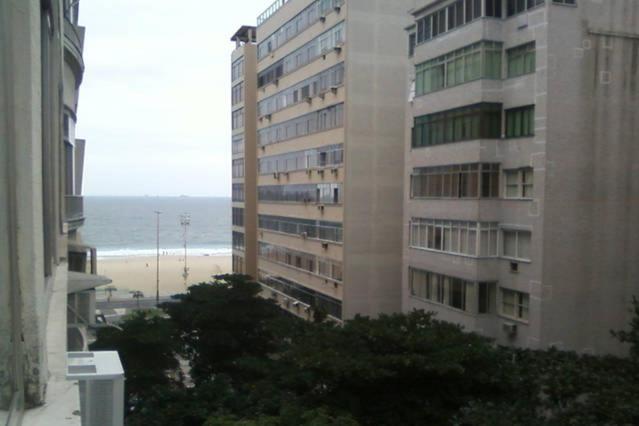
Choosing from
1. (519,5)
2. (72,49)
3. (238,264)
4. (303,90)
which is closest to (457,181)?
(519,5)

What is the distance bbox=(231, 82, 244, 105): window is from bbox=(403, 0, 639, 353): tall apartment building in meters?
20.6

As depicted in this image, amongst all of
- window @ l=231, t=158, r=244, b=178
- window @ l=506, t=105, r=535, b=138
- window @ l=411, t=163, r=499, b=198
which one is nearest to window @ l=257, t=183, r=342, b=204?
window @ l=231, t=158, r=244, b=178

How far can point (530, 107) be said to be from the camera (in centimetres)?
1731

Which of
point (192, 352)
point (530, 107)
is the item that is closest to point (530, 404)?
point (530, 107)

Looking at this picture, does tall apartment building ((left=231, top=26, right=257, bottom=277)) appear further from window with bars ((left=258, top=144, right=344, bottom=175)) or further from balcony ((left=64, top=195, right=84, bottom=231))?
balcony ((left=64, top=195, right=84, bottom=231))

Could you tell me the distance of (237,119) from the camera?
3931 cm

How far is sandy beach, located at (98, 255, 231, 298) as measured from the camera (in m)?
61.5

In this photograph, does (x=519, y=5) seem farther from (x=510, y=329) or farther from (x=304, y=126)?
(x=304, y=126)

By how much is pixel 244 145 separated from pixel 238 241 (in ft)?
20.4

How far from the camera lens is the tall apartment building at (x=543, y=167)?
55.8 ft

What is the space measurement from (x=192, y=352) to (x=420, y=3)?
1361 cm

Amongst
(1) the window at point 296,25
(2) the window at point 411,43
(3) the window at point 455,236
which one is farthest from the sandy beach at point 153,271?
(2) the window at point 411,43

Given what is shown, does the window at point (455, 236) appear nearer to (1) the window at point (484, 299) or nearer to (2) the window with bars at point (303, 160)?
(1) the window at point (484, 299)

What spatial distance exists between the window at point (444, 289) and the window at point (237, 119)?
64.8ft
